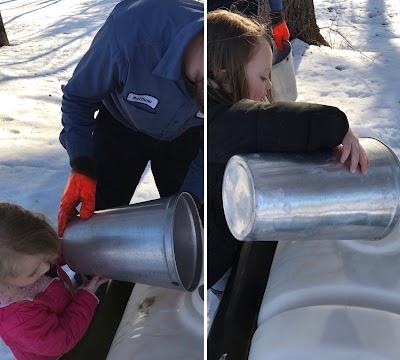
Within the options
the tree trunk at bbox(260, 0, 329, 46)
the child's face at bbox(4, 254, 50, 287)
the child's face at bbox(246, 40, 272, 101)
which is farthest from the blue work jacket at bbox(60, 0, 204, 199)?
the tree trunk at bbox(260, 0, 329, 46)

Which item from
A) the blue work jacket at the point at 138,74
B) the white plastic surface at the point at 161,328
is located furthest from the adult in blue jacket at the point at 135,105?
the white plastic surface at the point at 161,328

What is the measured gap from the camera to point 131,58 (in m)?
1.01

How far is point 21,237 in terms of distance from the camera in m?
0.99

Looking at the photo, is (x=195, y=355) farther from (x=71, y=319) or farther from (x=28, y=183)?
(x=28, y=183)

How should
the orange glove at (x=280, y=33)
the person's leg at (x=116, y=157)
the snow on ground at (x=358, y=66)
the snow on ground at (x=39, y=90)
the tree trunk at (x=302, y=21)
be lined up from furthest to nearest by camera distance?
1. the tree trunk at (x=302, y=21)
2. the snow on ground at (x=39, y=90)
3. the snow on ground at (x=358, y=66)
4. the orange glove at (x=280, y=33)
5. the person's leg at (x=116, y=157)

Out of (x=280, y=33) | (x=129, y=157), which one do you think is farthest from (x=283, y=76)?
(x=129, y=157)

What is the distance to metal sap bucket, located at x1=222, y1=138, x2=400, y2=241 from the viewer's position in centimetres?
75

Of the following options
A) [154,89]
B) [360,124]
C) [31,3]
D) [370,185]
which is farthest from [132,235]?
[31,3]

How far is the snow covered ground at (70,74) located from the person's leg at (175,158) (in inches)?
14.6

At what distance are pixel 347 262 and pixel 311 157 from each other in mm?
197

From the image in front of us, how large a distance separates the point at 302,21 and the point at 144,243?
68.1 inches

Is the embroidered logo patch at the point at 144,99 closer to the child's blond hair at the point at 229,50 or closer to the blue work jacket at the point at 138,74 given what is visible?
the blue work jacket at the point at 138,74

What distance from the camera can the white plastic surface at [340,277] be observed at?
0.81 metres

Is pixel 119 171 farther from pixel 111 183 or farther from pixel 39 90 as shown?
pixel 39 90
